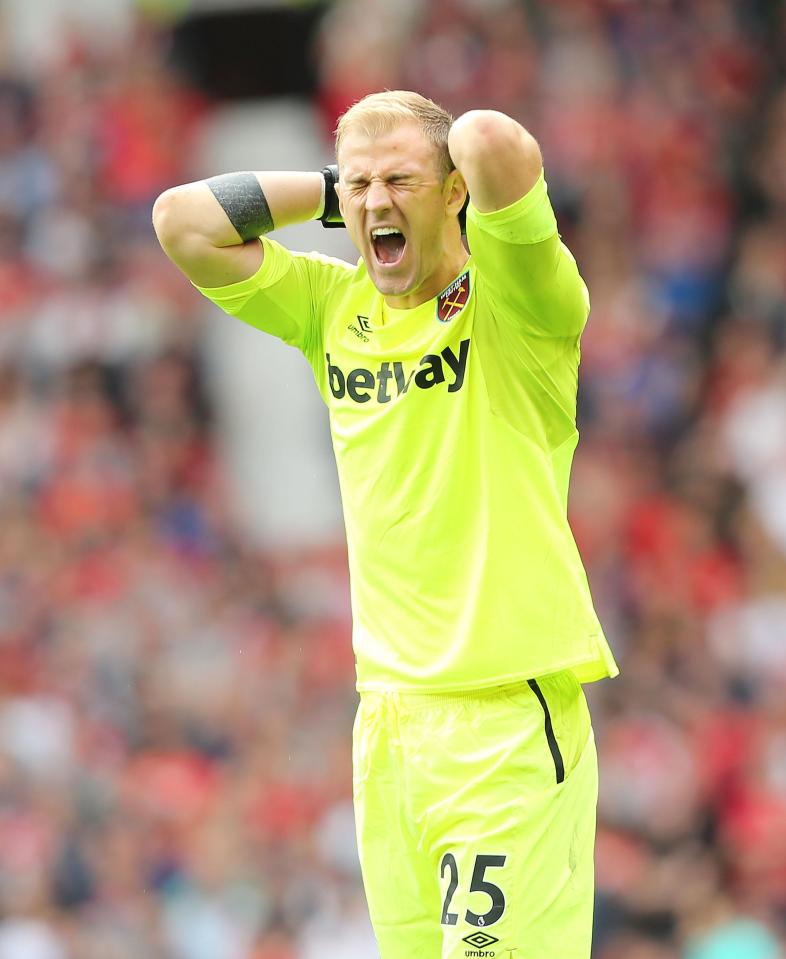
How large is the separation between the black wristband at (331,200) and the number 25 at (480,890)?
5.34ft

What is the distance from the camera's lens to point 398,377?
159 inches

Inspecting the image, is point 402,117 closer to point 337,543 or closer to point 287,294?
point 287,294

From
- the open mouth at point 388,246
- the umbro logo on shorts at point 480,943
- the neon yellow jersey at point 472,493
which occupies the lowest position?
the umbro logo on shorts at point 480,943

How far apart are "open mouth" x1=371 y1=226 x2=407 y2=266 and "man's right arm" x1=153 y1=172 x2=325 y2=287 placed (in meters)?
Result: 0.42

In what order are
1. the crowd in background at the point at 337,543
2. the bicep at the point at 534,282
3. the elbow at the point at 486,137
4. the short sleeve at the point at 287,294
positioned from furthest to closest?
the crowd in background at the point at 337,543
the short sleeve at the point at 287,294
the bicep at the point at 534,282
the elbow at the point at 486,137

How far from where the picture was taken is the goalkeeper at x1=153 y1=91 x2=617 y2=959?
387cm

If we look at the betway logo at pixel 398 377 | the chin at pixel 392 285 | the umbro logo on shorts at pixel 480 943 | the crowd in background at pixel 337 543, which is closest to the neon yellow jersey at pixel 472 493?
the betway logo at pixel 398 377

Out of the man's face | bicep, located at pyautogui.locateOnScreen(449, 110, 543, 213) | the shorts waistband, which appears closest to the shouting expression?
the man's face

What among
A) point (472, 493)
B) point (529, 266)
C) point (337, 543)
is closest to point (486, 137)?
point (529, 266)

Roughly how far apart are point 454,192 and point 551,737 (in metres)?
1.27

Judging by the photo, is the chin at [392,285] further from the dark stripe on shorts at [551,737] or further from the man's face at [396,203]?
the dark stripe on shorts at [551,737]

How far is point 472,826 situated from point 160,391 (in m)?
7.59

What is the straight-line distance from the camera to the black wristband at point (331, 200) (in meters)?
4.39

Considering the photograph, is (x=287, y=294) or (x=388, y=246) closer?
(x=388, y=246)
